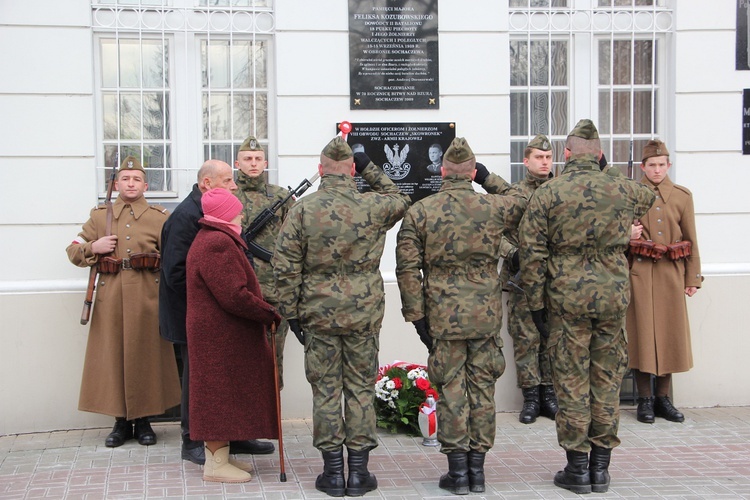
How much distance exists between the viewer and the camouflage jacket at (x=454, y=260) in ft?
17.8

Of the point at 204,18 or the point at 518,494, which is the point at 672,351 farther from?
the point at 204,18

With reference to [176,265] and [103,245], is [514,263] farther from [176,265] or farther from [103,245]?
[103,245]

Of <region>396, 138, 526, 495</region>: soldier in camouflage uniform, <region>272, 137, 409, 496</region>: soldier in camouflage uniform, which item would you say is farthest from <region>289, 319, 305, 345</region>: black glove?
<region>396, 138, 526, 495</region>: soldier in camouflage uniform

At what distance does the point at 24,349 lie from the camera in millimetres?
7000

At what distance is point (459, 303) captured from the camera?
5430 millimetres

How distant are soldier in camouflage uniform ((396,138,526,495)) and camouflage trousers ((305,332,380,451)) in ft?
1.26

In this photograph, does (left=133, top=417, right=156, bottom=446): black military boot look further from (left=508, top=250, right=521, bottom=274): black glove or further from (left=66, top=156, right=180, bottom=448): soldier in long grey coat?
(left=508, top=250, right=521, bottom=274): black glove

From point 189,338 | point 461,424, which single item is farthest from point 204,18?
point 461,424

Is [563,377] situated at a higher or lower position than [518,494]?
higher

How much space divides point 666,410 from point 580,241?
251 centimetres

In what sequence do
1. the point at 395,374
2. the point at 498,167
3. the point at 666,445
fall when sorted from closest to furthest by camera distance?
the point at 666,445 < the point at 395,374 < the point at 498,167

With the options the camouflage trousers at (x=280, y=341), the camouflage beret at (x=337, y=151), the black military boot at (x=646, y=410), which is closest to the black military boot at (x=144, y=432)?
the camouflage trousers at (x=280, y=341)

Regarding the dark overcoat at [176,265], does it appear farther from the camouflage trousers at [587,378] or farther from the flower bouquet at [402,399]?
the camouflage trousers at [587,378]

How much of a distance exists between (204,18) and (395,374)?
3.22 meters
